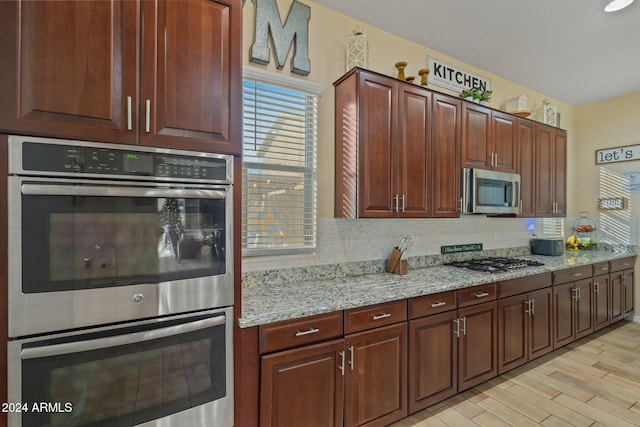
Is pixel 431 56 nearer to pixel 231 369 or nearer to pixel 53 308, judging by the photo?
pixel 231 369

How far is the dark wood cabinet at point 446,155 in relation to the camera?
2.50m

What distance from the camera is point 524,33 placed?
8.71 ft

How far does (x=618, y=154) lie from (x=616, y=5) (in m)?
2.70

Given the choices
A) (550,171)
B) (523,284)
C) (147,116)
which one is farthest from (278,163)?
(550,171)

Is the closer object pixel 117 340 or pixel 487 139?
pixel 117 340

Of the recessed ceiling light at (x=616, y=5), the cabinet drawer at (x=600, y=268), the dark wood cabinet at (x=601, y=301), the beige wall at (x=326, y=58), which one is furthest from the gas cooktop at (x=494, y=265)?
the recessed ceiling light at (x=616, y=5)

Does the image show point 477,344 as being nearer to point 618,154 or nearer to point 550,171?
point 550,171

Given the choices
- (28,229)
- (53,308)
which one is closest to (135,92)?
(28,229)

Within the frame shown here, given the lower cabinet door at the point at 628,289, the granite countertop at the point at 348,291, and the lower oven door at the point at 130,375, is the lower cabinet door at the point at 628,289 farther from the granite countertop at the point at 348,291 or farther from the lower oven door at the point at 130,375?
the lower oven door at the point at 130,375

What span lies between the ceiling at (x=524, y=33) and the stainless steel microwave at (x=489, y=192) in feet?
3.98

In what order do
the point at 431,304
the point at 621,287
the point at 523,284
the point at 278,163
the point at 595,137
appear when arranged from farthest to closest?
the point at 595,137
the point at 621,287
the point at 523,284
the point at 278,163
the point at 431,304

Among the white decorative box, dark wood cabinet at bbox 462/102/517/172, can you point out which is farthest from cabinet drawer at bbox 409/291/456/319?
the white decorative box

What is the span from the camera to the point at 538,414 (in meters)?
2.17

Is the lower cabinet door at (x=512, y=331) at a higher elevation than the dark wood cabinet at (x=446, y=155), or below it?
below
